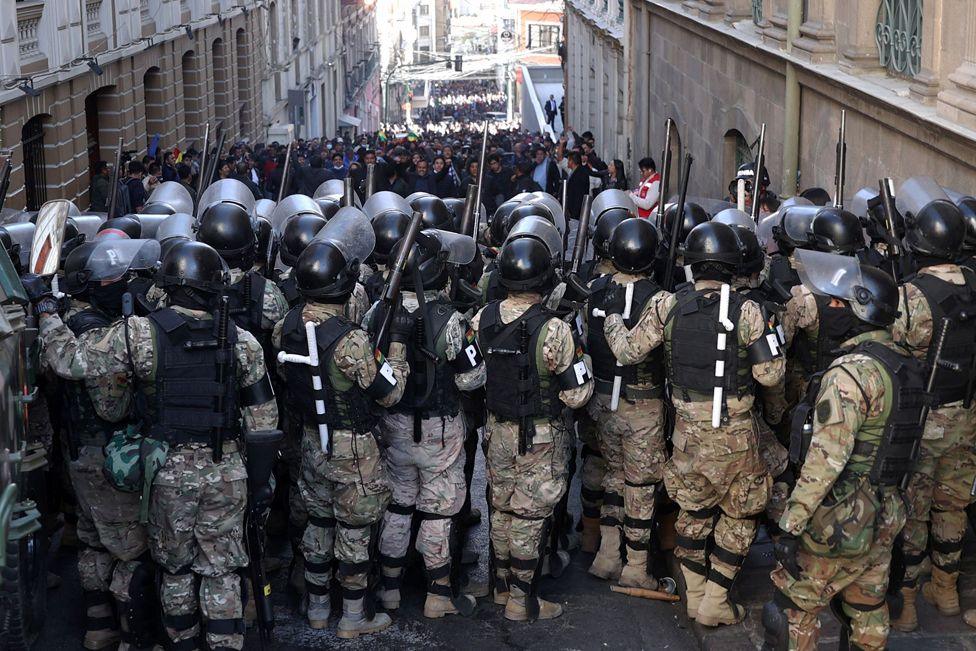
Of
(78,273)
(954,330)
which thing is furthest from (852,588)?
(78,273)

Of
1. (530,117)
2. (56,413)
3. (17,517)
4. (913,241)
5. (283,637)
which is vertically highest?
(913,241)

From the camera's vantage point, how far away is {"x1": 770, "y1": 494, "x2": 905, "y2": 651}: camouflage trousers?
5410mm

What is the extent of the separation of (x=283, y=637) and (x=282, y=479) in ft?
4.19

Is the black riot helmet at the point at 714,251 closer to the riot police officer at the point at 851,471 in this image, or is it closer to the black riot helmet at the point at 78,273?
the riot police officer at the point at 851,471

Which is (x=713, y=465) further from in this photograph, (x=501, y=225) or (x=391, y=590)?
(x=501, y=225)

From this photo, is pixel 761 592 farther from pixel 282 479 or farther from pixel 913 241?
pixel 282 479

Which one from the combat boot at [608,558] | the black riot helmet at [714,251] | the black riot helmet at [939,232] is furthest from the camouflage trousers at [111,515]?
the black riot helmet at [939,232]

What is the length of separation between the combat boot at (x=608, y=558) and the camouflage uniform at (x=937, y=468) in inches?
61.4

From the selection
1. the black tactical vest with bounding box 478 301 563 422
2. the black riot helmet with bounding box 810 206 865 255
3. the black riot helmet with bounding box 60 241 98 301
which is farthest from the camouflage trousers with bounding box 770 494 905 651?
the black riot helmet with bounding box 60 241 98 301

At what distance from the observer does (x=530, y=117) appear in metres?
43.4

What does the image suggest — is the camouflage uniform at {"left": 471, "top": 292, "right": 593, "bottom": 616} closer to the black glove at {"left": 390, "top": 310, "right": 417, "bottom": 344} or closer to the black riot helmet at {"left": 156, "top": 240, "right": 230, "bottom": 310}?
the black glove at {"left": 390, "top": 310, "right": 417, "bottom": 344}

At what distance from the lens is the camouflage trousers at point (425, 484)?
6777 mm

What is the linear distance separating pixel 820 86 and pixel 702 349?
5.63 metres

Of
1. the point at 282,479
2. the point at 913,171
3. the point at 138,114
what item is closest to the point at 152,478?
the point at 282,479
